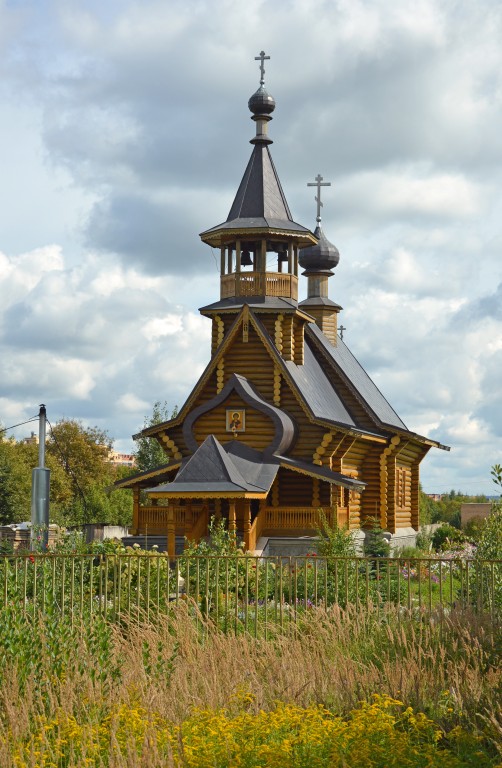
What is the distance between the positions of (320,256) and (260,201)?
23.0ft

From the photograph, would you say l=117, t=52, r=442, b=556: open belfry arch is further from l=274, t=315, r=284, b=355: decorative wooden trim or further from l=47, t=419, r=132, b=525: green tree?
l=47, t=419, r=132, b=525: green tree

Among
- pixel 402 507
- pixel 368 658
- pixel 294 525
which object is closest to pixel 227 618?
pixel 368 658

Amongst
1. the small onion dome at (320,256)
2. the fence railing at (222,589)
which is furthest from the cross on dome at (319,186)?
the fence railing at (222,589)


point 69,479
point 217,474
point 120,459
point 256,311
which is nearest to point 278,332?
point 256,311

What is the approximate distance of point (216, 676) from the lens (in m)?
8.87

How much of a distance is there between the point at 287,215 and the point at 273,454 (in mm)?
7333

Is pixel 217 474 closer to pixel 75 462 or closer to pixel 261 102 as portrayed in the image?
pixel 261 102

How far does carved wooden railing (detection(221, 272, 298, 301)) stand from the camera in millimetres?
30219

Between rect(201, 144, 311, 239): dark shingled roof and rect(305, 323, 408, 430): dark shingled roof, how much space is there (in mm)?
4177

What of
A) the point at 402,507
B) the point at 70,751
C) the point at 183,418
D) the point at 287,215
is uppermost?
the point at 287,215

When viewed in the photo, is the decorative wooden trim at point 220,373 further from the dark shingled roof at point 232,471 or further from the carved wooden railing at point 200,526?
the carved wooden railing at point 200,526

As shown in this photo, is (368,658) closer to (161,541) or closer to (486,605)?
(486,605)

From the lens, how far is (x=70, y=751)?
7250 mm

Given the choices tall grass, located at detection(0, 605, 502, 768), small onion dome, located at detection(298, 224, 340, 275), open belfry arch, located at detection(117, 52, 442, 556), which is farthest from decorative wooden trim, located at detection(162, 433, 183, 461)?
tall grass, located at detection(0, 605, 502, 768)
